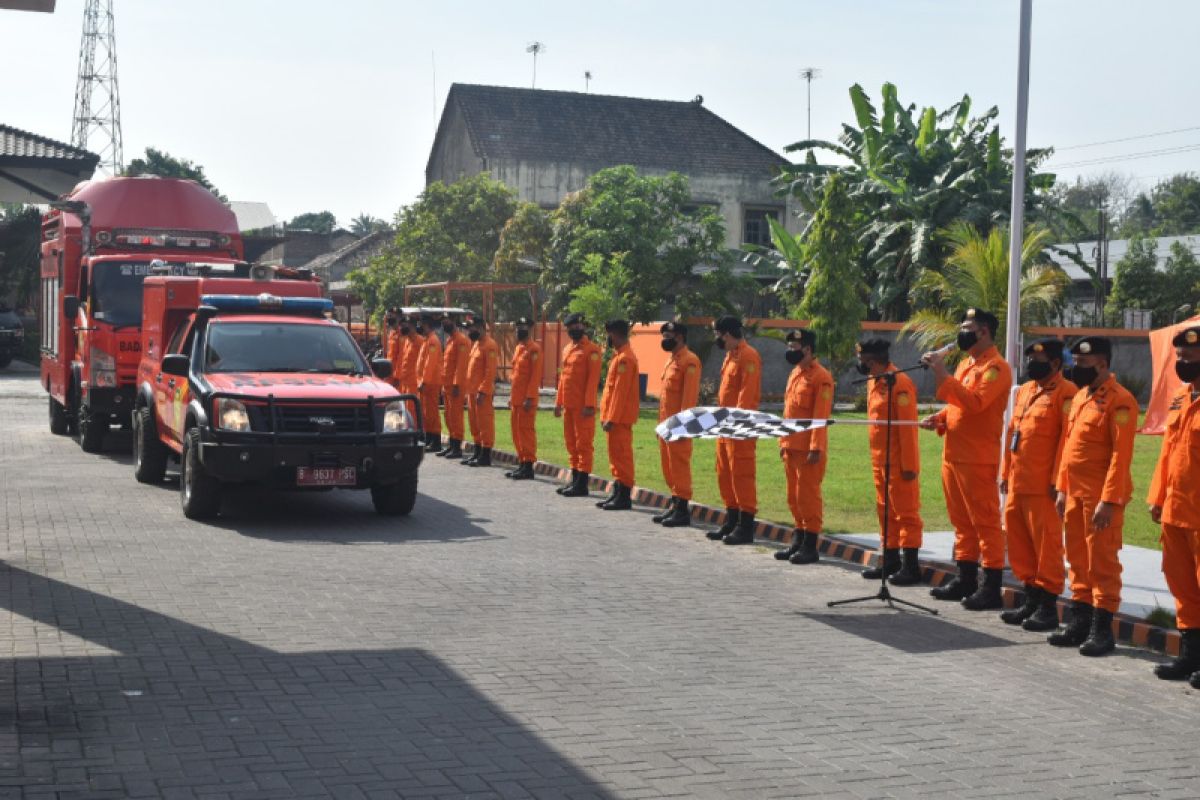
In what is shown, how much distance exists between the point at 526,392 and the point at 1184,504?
10.6 meters

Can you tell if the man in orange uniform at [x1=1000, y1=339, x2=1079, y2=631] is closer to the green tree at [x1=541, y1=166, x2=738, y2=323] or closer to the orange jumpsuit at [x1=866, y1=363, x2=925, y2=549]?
the orange jumpsuit at [x1=866, y1=363, x2=925, y2=549]

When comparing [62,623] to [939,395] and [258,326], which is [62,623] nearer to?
[939,395]

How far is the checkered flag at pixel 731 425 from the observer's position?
1021 centimetres

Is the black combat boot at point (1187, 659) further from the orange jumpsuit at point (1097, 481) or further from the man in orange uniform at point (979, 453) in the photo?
the man in orange uniform at point (979, 453)

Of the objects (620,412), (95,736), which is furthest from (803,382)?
(95,736)

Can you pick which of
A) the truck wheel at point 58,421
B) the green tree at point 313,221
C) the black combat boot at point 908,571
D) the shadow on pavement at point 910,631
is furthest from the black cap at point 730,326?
the green tree at point 313,221

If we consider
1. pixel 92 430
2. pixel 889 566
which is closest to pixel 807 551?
pixel 889 566

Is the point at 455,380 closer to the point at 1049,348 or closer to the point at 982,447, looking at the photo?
the point at 982,447

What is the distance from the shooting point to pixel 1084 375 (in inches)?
341

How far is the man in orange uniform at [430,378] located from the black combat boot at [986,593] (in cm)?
1200

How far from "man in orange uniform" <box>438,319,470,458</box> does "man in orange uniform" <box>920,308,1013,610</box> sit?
35.2ft

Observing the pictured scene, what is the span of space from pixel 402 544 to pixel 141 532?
7.53 feet

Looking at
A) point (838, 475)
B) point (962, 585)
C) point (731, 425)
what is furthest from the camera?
point (838, 475)

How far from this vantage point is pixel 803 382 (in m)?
11.9
